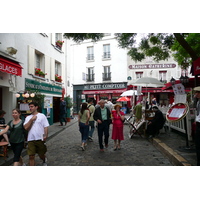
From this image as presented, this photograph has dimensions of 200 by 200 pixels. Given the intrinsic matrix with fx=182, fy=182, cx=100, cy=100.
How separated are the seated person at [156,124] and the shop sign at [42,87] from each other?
218 inches

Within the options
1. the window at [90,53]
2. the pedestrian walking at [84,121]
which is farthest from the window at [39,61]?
the window at [90,53]

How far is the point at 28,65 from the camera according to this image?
8938 millimetres

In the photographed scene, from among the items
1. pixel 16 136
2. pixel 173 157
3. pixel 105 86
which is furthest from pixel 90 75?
pixel 16 136

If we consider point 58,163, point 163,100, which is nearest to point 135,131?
point 58,163

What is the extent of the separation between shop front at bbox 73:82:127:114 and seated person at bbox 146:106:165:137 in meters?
15.3

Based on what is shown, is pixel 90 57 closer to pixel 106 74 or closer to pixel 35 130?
pixel 106 74

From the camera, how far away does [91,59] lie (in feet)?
78.2

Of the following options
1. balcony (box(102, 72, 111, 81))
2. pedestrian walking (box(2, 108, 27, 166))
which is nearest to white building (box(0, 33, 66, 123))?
pedestrian walking (box(2, 108, 27, 166))

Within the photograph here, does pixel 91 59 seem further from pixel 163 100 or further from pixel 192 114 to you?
pixel 192 114

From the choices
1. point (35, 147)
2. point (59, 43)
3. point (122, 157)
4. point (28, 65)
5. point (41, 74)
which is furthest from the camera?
point (59, 43)

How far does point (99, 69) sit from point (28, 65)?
15.2 m

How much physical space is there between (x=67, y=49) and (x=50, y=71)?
3.37 m

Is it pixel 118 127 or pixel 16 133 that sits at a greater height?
pixel 16 133

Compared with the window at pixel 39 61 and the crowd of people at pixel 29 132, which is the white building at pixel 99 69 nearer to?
the window at pixel 39 61
